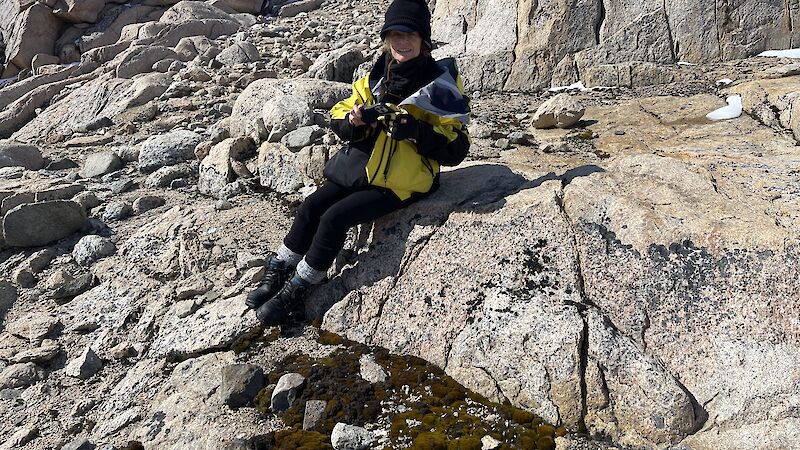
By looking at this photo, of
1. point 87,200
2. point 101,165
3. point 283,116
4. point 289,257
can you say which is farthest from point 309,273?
point 101,165

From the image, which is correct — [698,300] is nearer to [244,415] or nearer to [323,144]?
[244,415]

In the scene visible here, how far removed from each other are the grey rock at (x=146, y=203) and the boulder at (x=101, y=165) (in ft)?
6.94

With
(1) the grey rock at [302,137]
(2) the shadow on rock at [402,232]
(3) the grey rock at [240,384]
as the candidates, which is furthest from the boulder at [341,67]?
(3) the grey rock at [240,384]

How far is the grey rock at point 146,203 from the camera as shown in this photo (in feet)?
29.0

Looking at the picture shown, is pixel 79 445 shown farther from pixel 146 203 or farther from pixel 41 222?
pixel 146 203

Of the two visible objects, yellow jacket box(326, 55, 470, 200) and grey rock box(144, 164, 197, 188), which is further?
grey rock box(144, 164, 197, 188)

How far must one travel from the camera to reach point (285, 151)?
8719 millimetres

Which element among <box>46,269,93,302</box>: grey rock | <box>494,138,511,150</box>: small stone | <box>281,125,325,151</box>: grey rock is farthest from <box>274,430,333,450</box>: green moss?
<box>494,138,511,150</box>: small stone

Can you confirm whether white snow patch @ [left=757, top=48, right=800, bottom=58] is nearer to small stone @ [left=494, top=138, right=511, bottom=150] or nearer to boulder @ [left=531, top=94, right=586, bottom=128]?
boulder @ [left=531, top=94, right=586, bottom=128]

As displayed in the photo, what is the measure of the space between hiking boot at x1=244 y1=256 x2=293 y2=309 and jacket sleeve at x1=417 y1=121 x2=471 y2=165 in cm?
184

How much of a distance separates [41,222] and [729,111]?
1042cm

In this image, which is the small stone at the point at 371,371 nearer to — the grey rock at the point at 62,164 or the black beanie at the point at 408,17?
the black beanie at the point at 408,17

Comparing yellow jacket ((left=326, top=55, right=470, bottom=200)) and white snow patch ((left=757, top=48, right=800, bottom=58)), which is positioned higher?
yellow jacket ((left=326, top=55, right=470, bottom=200))

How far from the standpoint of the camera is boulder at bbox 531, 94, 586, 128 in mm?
9195
